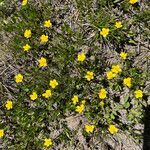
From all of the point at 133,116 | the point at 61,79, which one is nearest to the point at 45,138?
the point at 61,79

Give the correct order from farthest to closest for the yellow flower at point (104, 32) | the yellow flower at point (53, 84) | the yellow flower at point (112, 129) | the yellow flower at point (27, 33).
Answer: the yellow flower at point (27, 33)
the yellow flower at point (104, 32)
the yellow flower at point (53, 84)
the yellow flower at point (112, 129)

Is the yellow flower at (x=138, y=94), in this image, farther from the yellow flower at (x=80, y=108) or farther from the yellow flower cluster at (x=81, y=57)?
the yellow flower cluster at (x=81, y=57)

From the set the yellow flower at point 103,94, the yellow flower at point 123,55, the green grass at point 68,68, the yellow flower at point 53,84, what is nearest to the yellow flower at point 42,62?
the green grass at point 68,68

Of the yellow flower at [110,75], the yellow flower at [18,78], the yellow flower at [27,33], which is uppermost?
the yellow flower at [27,33]

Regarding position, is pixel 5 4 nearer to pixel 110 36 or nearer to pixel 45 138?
pixel 110 36

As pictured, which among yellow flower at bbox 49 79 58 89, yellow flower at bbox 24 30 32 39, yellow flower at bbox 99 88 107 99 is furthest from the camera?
yellow flower at bbox 24 30 32 39

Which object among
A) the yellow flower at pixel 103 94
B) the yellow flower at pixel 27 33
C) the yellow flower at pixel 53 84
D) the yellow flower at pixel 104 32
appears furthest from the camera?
the yellow flower at pixel 27 33

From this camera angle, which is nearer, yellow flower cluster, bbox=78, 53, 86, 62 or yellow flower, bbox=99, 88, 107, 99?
yellow flower, bbox=99, 88, 107, 99

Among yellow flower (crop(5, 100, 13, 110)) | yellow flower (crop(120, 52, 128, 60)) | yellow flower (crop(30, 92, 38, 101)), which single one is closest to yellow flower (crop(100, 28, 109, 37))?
yellow flower (crop(120, 52, 128, 60))

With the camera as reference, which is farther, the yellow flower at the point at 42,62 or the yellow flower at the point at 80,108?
the yellow flower at the point at 42,62

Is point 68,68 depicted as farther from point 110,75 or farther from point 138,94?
point 138,94

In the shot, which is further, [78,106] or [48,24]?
[48,24]

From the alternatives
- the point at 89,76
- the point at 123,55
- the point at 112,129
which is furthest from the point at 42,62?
the point at 112,129

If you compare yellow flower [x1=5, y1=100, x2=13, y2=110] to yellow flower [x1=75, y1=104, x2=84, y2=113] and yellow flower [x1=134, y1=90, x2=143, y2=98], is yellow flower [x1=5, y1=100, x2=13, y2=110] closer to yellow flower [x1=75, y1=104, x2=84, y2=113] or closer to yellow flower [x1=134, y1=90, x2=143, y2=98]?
yellow flower [x1=75, y1=104, x2=84, y2=113]
